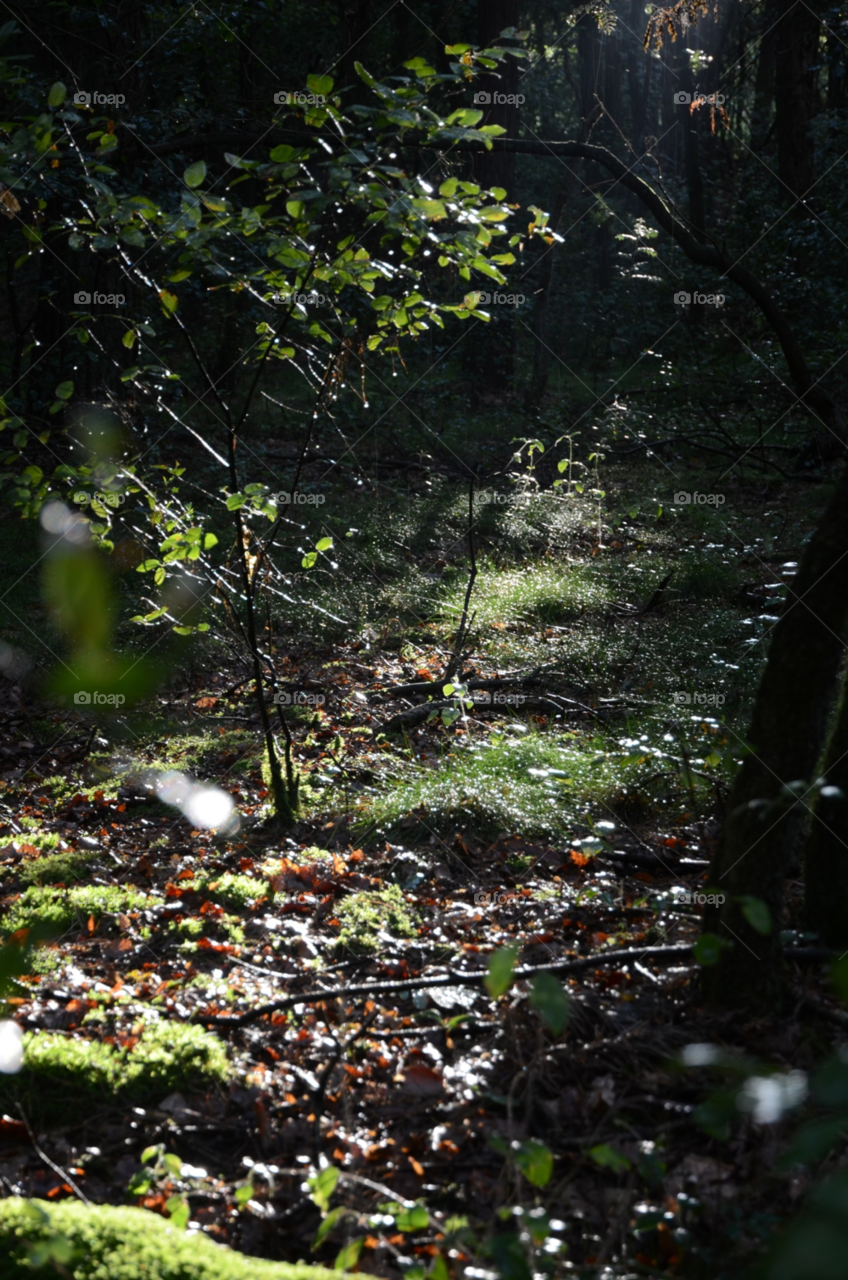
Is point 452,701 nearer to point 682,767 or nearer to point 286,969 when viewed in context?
point 682,767

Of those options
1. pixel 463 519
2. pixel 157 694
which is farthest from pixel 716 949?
pixel 463 519

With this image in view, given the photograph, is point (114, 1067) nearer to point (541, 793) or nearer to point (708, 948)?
point (708, 948)

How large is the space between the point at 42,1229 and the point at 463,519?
26.6ft

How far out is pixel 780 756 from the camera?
6.88 ft

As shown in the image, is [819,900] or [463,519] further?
[463,519]

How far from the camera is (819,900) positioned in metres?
2.40

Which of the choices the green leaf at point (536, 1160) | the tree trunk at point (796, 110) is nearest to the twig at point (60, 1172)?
the green leaf at point (536, 1160)

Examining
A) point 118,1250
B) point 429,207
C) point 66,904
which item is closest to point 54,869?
point 66,904

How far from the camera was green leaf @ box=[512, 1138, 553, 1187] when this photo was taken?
1.73 meters

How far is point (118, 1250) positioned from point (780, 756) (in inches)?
64.7

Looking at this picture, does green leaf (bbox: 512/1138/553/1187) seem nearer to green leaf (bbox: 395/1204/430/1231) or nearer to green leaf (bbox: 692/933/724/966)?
green leaf (bbox: 395/1204/430/1231)

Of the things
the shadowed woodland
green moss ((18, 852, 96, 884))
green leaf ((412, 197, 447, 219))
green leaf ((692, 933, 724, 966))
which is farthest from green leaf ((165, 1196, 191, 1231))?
green leaf ((412, 197, 447, 219))

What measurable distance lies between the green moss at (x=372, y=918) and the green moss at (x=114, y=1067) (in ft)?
2.32

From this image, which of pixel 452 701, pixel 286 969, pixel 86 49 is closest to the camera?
pixel 286 969
